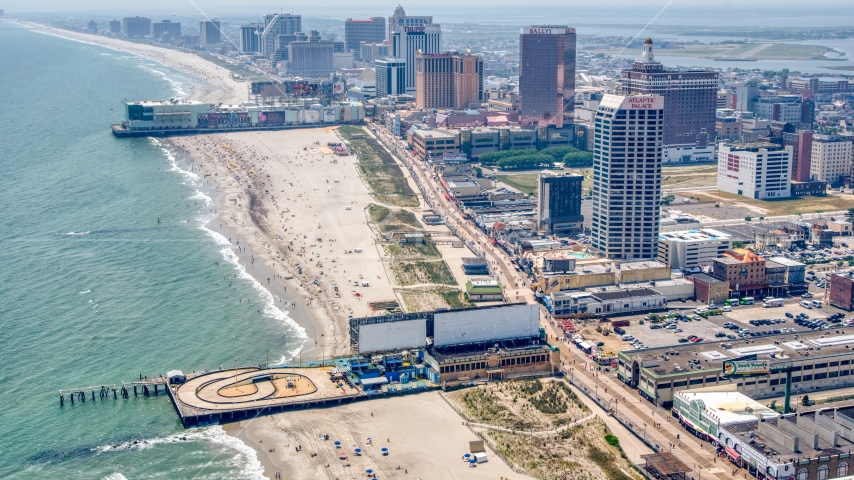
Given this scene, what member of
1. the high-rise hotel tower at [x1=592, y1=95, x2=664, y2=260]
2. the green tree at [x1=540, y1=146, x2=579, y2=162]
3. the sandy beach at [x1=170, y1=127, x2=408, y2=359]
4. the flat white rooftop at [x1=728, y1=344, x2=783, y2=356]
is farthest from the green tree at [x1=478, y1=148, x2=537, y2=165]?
the flat white rooftop at [x1=728, y1=344, x2=783, y2=356]

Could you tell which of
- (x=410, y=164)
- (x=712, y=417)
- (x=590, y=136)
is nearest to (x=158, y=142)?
(x=410, y=164)

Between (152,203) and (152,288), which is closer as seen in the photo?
(152,288)

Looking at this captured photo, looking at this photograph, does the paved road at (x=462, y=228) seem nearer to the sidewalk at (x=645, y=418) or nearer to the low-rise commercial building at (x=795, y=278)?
the sidewalk at (x=645, y=418)

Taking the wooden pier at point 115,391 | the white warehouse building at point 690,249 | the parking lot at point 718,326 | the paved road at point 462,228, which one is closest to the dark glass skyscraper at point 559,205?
the paved road at point 462,228

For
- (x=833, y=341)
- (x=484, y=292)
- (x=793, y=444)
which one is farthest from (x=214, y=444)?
(x=833, y=341)

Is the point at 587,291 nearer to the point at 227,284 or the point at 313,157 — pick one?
the point at 227,284

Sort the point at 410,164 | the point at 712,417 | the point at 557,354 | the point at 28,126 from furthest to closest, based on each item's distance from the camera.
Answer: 1. the point at 28,126
2. the point at 410,164
3. the point at 557,354
4. the point at 712,417
